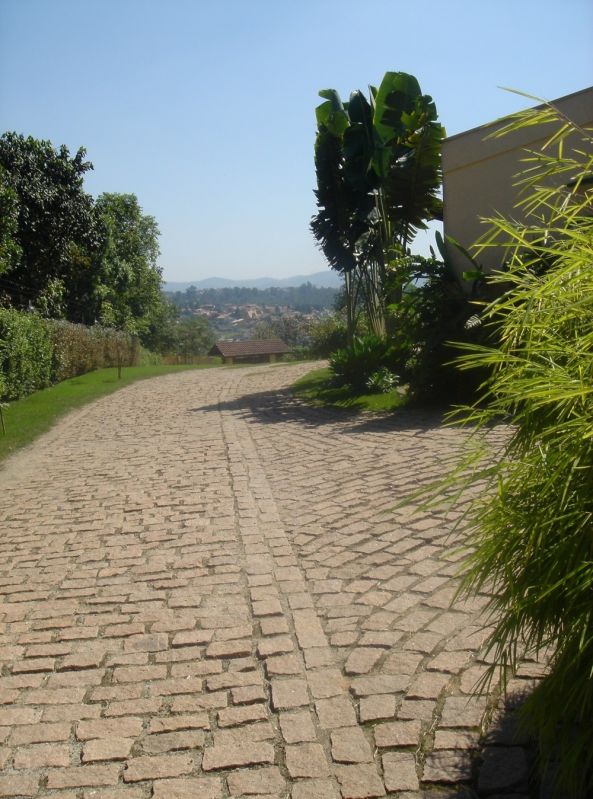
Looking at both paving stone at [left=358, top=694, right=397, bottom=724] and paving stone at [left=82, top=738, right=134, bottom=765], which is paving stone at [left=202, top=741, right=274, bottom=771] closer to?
paving stone at [left=82, top=738, right=134, bottom=765]

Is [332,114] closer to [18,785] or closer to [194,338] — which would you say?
[18,785]

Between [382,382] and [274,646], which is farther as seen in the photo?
[382,382]

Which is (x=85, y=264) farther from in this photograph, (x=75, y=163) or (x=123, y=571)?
(x=123, y=571)

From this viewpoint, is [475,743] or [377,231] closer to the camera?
[475,743]

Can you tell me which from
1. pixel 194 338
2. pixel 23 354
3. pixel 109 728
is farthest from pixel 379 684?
pixel 194 338

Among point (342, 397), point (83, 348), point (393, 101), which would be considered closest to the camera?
point (393, 101)

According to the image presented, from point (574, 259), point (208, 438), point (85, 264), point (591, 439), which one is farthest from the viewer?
point (85, 264)

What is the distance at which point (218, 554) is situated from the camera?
20.6 feet

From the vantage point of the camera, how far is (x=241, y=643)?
454cm

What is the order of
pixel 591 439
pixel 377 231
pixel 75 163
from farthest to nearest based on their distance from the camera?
pixel 75 163, pixel 377 231, pixel 591 439

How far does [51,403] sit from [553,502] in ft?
60.6

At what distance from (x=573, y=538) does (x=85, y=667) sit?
10.1ft

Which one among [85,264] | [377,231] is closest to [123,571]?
[377,231]

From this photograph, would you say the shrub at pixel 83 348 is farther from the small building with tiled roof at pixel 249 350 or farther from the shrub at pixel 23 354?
the small building with tiled roof at pixel 249 350
